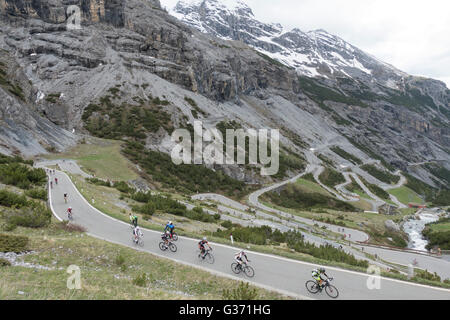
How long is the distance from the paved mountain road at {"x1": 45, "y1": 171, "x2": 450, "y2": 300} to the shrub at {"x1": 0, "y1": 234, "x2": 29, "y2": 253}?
461 centimetres

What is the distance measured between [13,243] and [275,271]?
11.9 meters

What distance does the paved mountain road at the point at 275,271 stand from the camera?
10.7m

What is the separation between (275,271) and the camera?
1231 cm

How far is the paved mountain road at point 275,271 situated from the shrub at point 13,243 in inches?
181

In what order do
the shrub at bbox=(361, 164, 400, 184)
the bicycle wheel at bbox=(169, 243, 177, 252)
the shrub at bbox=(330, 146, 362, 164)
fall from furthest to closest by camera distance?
the shrub at bbox=(330, 146, 362, 164)
the shrub at bbox=(361, 164, 400, 184)
the bicycle wheel at bbox=(169, 243, 177, 252)

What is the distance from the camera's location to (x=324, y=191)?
7206 cm

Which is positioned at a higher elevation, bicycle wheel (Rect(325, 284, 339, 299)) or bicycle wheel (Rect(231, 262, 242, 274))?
bicycle wheel (Rect(231, 262, 242, 274))

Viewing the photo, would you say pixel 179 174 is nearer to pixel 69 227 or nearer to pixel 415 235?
pixel 69 227

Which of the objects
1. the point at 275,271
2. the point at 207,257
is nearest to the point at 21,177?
the point at 207,257

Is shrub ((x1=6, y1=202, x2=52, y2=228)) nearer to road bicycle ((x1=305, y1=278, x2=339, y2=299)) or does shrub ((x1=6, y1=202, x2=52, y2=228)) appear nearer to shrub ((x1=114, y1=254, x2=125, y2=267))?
shrub ((x1=114, y1=254, x2=125, y2=267))

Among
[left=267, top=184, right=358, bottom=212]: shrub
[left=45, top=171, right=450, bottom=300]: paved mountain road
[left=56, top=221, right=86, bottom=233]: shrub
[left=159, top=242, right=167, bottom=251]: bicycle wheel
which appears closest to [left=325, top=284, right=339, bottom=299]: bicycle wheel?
[left=45, top=171, right=450, bottom=300]: paved mountain road

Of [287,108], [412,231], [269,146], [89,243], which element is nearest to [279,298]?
[89,243]

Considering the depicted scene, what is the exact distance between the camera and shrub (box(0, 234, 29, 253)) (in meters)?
10.9

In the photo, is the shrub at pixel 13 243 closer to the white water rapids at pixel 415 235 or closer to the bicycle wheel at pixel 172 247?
the bicycle wheel at pixel 172 247
